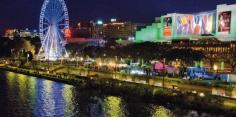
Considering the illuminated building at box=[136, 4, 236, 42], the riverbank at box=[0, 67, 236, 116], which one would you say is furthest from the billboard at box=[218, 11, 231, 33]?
the riverbank at box=[0, 67, 236, 116]

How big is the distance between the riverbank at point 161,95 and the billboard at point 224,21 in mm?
31952

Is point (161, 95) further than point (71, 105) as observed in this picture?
No

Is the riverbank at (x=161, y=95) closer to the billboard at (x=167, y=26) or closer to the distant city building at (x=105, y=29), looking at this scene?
the billboard at (x=167, y=26)

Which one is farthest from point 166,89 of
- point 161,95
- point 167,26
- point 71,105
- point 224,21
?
point 167,26

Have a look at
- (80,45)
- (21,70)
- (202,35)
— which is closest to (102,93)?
(21,70)

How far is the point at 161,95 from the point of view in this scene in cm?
4006

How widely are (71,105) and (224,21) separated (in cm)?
4635

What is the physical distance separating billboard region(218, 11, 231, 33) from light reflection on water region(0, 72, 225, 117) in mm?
35980

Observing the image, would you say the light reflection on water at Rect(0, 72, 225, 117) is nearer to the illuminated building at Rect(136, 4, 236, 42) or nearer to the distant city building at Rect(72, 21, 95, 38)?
the illuminated building at Rect(136, 4, 236, 42)

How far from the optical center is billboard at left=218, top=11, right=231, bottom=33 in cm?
7950

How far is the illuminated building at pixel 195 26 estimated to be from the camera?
7950cm

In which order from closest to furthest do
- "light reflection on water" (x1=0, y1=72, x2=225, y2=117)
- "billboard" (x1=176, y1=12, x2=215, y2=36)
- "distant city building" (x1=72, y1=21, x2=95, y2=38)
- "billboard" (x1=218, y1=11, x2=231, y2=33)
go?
Result: "light reflection on water" (x1=0, y1=72, x2=225, y2=117)
"billboard" (x1=218, y1=11, x2=231, y2=33)
"billboard" (x1=176, y1=12, x2=215, y2=36)
"distant city building" (x1=72, y1=21, x2=95, y2=38)

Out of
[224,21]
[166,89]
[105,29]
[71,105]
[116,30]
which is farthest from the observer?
[105,29]

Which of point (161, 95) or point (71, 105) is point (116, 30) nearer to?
point (71, 105)
